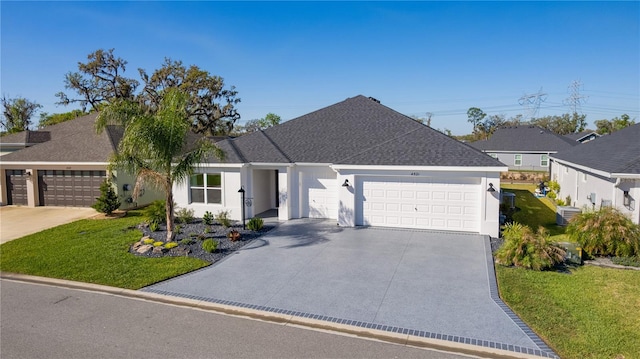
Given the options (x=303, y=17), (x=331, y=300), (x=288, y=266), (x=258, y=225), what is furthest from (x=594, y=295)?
(x=303, y=17)

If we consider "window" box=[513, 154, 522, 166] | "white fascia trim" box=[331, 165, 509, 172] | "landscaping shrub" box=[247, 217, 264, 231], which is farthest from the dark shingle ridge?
"window" box=[513, 154, 522, 166]

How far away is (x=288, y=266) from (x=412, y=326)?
4316 mm

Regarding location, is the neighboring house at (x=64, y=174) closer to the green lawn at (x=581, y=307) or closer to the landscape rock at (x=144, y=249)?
the landscape rock at (x=144, y=249)

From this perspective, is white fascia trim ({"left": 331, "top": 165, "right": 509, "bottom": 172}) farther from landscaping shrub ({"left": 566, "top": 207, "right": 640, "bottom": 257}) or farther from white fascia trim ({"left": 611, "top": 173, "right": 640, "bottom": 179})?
white fascia trim ({"left": 611, "top": 173, "right": 640, "bottom": 179})

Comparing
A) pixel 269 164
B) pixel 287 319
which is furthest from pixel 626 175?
pixel 269 164

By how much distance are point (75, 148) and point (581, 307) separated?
2219cm

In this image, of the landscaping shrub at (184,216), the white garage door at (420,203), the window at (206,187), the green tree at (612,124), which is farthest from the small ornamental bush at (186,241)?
the green tree at (612,124)

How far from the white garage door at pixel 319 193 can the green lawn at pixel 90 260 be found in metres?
6.44

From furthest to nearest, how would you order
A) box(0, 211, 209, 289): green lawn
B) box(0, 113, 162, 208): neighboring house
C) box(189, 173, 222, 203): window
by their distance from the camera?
box(0, 113, 162, 208): neighboring house
box(189, 173, 222, 203): window
box(0, 211, 209, 289): green lawn

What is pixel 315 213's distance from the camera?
54.3ft

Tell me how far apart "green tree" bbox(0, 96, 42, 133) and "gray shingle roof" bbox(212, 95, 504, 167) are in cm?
4911

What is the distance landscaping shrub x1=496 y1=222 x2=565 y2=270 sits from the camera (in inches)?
389

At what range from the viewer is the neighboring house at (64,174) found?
62.3 feet

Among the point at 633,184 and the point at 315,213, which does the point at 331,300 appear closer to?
the point at 315,213
